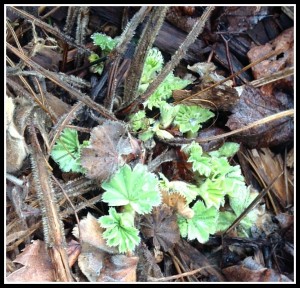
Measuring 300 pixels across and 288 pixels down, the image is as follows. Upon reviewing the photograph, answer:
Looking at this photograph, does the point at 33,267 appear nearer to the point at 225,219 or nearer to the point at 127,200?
the point at 127,200

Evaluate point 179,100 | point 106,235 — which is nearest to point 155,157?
point 179,100

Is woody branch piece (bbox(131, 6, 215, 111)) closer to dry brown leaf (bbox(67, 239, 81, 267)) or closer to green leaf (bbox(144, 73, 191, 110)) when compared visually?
green leaf (bbox(144, 73, 191, 110))

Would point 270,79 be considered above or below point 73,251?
above

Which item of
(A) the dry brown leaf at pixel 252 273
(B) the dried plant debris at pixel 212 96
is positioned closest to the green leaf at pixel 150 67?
(B) the dried plant debris at pixel 212 96

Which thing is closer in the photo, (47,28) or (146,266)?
(146,266)

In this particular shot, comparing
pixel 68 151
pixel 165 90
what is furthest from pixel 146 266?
pixel 165 90

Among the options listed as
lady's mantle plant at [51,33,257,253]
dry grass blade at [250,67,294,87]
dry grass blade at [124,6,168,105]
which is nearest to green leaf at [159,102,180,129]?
lady's mantle plant at [51,33,257,253]
